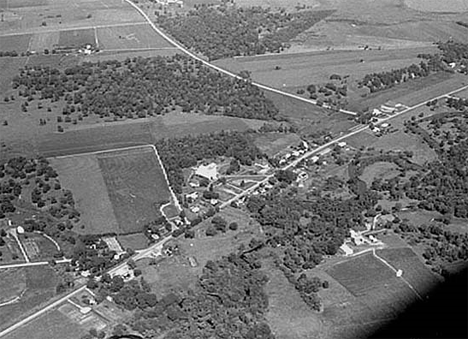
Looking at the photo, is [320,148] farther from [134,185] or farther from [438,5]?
[438,5]

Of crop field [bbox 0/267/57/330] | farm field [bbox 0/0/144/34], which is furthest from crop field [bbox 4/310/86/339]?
farm field [bbox 0/0/144/34]

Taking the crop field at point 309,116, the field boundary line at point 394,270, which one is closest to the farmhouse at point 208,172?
the crop field at point 309,116

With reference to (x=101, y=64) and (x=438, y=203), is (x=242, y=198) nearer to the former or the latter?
(x=438, y=203)

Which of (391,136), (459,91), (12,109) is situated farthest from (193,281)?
(459,91)

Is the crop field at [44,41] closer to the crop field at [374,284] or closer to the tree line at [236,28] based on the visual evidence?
the tree line at [236,28]

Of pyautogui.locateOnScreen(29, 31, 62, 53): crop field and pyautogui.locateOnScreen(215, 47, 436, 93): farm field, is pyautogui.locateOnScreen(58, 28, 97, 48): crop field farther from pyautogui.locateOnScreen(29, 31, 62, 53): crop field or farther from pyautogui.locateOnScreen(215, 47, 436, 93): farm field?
pyautogui.locateOnScreen(215, 47, 436, 93): farm field
